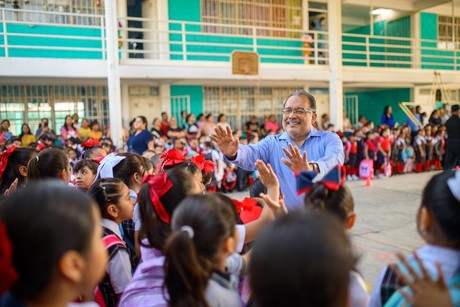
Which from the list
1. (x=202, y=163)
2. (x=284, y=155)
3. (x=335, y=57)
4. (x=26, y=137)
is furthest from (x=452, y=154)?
(x=26, y=137)

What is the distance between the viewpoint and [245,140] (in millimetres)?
9016

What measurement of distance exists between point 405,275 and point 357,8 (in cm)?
1406

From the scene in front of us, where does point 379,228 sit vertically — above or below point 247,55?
below

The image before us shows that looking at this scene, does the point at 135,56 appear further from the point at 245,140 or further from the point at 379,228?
the point at 379,228

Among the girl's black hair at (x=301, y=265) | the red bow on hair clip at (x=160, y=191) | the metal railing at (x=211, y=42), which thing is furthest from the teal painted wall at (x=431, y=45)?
the girl's black hair at (x=301, y=265)

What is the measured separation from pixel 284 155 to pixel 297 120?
25 cm

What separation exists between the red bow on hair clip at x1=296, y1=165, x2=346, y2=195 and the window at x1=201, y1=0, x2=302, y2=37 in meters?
10.2

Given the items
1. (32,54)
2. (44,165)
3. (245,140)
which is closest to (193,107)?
(245,140)

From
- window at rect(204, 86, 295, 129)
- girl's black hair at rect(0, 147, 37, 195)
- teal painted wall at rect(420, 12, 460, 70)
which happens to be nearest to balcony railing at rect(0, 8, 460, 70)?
teal painted wall at rect(420, 12, 460, 70)

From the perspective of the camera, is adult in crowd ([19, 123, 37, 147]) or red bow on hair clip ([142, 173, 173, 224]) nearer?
red bow on hair clip ([142, 173, 173, 224])

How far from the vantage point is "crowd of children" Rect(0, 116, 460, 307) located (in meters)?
1.03

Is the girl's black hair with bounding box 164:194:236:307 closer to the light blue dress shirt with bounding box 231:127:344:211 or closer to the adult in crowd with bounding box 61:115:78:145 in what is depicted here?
the light blue dress shirt with bounding box 231:127:344:211

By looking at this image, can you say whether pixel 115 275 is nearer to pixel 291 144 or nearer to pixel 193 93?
pixel 291 144

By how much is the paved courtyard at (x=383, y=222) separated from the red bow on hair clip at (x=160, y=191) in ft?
4.15
